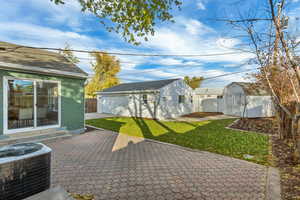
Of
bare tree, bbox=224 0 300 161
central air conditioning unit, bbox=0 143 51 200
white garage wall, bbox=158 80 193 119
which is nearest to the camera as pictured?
central air conditioning unit, bbox=0 143 51 200

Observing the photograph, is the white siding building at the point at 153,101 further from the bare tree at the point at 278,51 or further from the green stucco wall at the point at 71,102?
the bare tree at the point at 278,51

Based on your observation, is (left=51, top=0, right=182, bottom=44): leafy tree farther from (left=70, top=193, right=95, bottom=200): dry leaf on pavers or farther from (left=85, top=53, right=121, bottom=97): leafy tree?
(left=85, top=53, right=121, bottom=97): leafy tree

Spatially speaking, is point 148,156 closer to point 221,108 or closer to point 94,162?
point 94,162

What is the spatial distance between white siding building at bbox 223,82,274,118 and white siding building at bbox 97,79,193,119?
4.11 m

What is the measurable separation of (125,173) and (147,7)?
3.91 metres

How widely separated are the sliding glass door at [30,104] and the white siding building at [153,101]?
25.9ft

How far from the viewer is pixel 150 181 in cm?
325

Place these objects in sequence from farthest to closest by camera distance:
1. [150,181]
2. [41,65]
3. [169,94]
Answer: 1. [169,94]
2. [41,65]
3. [150,181]

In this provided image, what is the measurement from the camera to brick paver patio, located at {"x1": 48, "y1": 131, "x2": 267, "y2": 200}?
2863 millimetres

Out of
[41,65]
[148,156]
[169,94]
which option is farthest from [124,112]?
[148,156]

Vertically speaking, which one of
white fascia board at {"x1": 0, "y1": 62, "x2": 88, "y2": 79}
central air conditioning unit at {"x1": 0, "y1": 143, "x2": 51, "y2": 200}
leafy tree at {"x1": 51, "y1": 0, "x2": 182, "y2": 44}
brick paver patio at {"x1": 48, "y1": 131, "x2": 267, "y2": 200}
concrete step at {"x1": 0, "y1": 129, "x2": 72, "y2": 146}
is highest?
leafy tree at {"x1": 51, "y1": 0, "x2": 182, "y2": 44}

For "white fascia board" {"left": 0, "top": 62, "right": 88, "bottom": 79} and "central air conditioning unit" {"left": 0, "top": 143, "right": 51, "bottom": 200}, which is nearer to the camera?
"central air conditioning unit" {"left": 0, "top": 143, "right": 51, "bottom": 200}

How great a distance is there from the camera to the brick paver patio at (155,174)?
2.86 m

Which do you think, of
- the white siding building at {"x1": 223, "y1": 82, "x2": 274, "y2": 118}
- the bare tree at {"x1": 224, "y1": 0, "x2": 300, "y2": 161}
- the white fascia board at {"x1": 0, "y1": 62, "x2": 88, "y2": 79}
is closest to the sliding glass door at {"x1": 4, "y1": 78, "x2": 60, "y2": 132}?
the white fascia board at {"x1": 0, "y1": 62, "x2": 88, "y2": 79}
